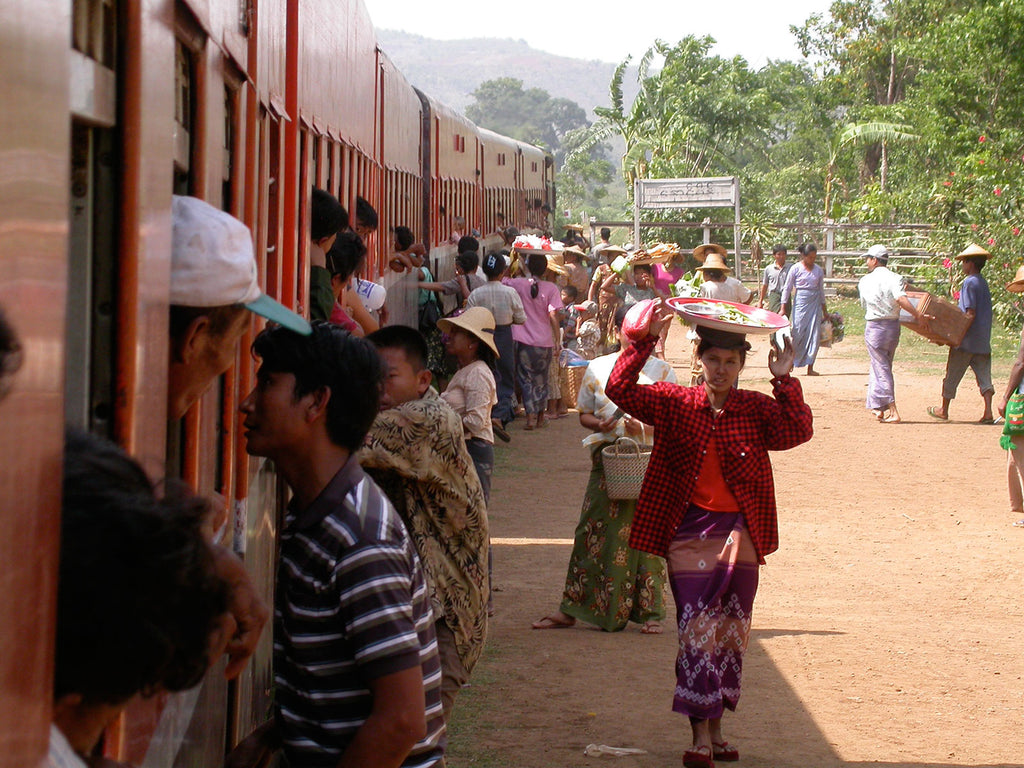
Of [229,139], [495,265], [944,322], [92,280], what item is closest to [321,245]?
[229,139]

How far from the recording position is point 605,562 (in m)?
7.08


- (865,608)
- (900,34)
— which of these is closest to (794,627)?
(865,608)

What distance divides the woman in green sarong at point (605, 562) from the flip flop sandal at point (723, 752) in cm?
169

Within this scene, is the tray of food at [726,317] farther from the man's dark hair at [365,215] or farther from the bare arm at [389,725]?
the bare arm at [389,725]

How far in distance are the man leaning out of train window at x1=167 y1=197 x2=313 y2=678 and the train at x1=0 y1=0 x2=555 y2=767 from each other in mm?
104

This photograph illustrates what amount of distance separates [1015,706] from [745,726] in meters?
1.29

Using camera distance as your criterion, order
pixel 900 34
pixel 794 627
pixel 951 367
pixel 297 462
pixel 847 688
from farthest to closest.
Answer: pixel 900 34 < pixel 951 367 < pixel 794 627 < pixel 847 688 < pixel 297 462

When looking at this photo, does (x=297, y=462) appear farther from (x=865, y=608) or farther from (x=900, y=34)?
(x=900, y=34)

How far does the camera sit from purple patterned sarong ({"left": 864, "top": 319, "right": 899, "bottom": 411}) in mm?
14648

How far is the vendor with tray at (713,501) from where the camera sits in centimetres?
517

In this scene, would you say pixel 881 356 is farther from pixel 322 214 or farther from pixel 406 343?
pixel 406 343

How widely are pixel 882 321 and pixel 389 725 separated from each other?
13166 millimetres

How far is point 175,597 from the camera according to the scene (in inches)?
48.0

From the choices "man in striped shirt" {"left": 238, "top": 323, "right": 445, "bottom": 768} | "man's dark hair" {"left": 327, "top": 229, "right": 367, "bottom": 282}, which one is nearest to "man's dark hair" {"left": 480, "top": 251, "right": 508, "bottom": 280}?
"man's dark hair" {"left": 327, "top": 229, "right": 367, "bottom": 282}
